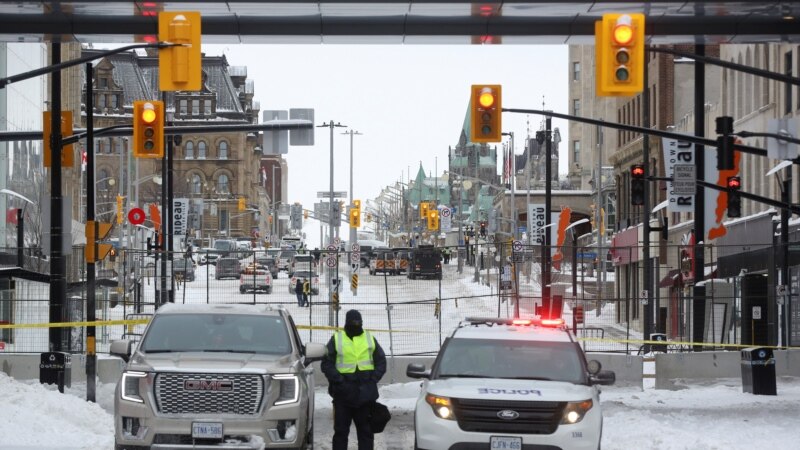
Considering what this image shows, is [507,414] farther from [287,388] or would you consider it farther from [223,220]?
[223,220]

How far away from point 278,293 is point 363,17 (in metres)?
19.9

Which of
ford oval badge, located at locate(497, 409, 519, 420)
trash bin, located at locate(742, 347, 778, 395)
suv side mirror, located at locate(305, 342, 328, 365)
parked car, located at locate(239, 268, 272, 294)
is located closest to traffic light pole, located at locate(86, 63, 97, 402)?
suv side mirror, located at locate(305, 342, 328, 365)

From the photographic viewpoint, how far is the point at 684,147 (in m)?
37.2

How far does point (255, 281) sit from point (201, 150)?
→ 11657 cm

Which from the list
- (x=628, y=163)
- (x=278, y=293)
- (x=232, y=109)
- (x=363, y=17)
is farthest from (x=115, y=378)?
(x=232, y=109)

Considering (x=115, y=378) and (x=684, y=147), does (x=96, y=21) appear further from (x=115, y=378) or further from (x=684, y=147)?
(x=684, y=147)

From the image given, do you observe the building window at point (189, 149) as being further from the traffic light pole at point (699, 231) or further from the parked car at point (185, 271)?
the traffic light pole at point (699, 231)

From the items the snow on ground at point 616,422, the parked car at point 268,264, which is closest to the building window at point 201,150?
the parked car at point 268,264

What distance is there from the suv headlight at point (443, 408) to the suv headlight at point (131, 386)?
3146mm

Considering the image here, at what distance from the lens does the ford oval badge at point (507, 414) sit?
44.4 ft

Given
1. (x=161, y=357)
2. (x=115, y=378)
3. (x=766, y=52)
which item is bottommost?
(x=115, y=378)

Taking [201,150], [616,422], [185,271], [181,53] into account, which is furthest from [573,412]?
[201,150]

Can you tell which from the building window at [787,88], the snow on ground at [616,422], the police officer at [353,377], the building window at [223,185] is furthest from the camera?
the building window at [223,185]

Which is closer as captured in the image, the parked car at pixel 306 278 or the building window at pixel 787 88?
the building window at pixel 787 88
